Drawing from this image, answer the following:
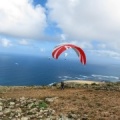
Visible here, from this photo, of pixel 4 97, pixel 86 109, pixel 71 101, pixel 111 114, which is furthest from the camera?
pixel 4 97

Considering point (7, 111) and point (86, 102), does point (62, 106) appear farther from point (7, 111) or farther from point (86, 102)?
point (7, 111)

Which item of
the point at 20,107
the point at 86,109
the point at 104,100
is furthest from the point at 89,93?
the point at 20,107

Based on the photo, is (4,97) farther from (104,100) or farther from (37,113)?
(104,100)

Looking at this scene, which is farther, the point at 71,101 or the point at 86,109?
the point at 71,101

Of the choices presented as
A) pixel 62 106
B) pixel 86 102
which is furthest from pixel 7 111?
pixel 86 102

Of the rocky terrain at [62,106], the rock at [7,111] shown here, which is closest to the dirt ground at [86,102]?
the rocky terrain at [62,106]

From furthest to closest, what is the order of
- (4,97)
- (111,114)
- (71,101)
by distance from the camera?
(4,97), (71,101), (111,114)

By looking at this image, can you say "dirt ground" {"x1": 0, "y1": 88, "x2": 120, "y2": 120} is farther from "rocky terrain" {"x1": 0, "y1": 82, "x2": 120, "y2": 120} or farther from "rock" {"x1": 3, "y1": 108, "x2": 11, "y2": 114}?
"rock" {"x1": 3, "y1": 108, "x2": 11, "y2": 114}

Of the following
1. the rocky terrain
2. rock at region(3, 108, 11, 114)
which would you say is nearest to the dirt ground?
the rocky terrain

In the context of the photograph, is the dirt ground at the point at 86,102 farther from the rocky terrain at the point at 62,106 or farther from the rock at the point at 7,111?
the rock at the point at 7,111
